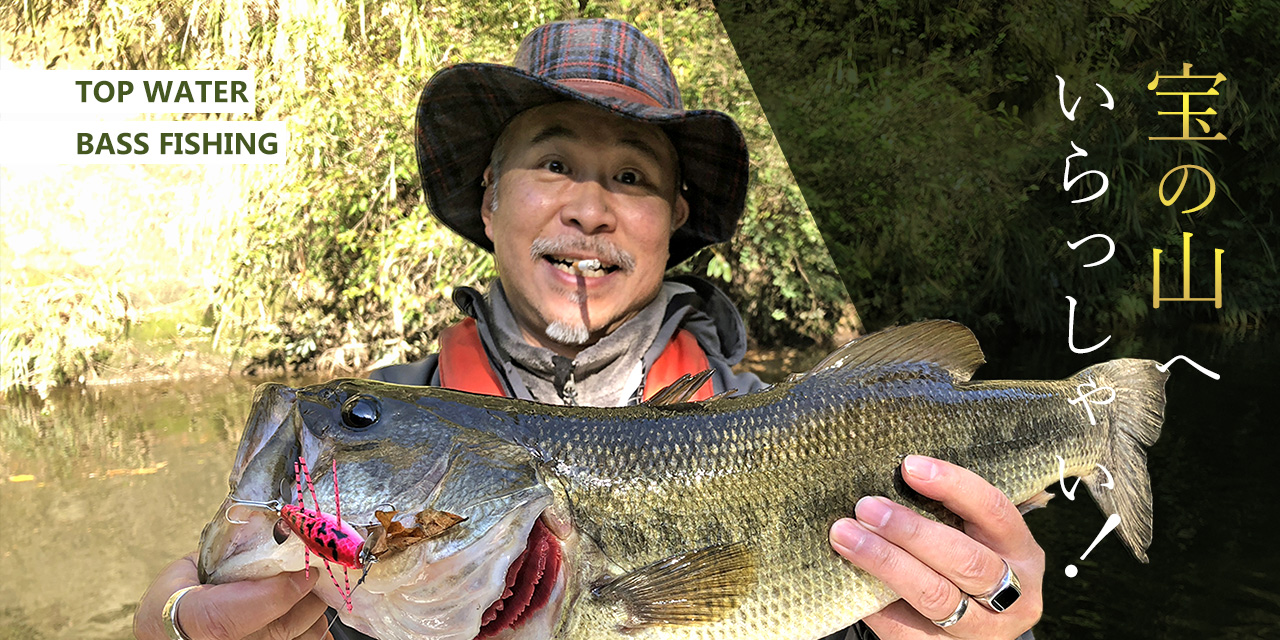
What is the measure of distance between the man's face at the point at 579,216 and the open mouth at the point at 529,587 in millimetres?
858

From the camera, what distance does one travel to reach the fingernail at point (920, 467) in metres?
1.56

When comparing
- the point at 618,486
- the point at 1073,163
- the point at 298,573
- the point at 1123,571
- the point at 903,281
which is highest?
the point at 618,486

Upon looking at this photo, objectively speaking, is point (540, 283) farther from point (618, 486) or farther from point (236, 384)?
point (236, 384)

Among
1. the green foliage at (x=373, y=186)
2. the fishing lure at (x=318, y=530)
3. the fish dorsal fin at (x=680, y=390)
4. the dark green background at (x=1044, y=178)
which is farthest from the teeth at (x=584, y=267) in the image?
the dark green background at (x=1044, y=178)

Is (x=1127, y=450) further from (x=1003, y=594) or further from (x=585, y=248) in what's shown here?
(x=585, y=248)

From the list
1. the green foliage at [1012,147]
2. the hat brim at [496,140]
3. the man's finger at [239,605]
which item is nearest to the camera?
the man's finger at [239,605]

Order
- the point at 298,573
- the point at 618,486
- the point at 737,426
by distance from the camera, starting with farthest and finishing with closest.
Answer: the point at 737,426, the point at 618,486, the point at 298,573

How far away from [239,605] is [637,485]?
603mm

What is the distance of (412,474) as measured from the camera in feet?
4.25

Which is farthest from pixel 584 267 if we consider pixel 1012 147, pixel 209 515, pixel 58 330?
pixel 1012 147

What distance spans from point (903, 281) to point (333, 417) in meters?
9.63

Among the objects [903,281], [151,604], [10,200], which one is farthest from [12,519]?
[903,281]

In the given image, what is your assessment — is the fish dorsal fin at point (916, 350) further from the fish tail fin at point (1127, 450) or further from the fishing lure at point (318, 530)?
the fishing lure at point (318, 530)

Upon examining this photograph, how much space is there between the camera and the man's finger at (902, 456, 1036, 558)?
1.57 meters
